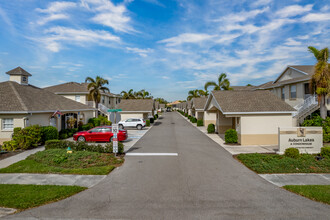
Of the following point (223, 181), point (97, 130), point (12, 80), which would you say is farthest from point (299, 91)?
point (12, 80)

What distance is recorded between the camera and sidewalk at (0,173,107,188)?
8125 millimetres

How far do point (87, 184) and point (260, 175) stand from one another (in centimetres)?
792

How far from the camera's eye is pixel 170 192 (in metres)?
7.18

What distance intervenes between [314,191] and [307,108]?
1572 cm

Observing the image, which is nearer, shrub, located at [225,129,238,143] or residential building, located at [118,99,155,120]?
shrub, located at [225,129,238,143]

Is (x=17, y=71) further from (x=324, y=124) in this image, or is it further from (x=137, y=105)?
(x=324, y=124)

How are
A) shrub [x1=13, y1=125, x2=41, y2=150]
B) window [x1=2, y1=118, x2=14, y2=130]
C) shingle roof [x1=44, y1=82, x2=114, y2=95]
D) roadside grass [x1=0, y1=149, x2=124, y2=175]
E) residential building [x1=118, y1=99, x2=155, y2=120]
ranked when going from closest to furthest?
1. roadside grass [x1=0, y1=149, x2=124, y2=175]
2. shrub [x1=13, y1=125, x2=41, y2=150]
3. window [x1=2, y1=118, x2=14, y2=130]
4. shingle roof [x1=44, y1=82, x2=114, y2=95]
5. residential building [x1=118, y1=99, x2=155, y2=120]

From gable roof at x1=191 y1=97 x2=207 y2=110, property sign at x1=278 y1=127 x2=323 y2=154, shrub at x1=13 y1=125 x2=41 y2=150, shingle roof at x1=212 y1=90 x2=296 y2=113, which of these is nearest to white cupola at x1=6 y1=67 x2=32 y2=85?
shrub at x1=13 y1=125 x2=41 y2=150

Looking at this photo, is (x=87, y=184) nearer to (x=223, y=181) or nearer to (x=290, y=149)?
(x=223, y=181)

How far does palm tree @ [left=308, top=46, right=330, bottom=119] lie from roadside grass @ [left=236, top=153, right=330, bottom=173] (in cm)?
899

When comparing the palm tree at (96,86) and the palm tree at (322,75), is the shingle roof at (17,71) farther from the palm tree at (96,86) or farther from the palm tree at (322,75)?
the palm tree at (322,75)

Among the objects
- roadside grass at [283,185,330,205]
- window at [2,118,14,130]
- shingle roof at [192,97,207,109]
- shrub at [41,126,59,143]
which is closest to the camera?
roadside grass at [283,185,330,205]

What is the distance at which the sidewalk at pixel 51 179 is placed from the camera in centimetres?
812

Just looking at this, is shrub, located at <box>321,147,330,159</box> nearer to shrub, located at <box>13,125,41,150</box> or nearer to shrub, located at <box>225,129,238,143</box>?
shrub, located at <box>225,129,238,143</box>
